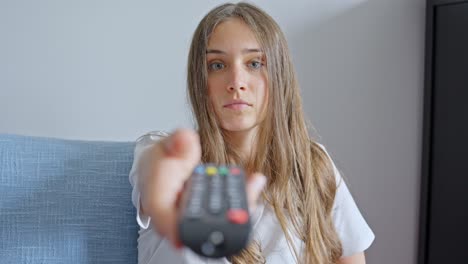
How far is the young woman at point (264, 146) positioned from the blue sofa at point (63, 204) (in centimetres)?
6

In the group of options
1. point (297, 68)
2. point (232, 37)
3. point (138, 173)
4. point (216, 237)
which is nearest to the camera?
point (216, 237)

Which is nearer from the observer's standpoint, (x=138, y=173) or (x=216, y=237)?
(x=216, y=237)

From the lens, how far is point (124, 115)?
109cm

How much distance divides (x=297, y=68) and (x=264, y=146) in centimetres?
45

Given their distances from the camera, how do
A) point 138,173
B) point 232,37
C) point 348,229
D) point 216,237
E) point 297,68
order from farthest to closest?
1. point 297,68
2. point 348,229
3. point 232,37
4. point 138,173
5. point 216,237

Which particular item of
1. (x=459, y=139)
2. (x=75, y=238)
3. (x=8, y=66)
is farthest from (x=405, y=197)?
(x=8, y=66)

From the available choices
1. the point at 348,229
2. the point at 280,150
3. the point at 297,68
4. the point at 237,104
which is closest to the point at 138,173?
the point at 237,104

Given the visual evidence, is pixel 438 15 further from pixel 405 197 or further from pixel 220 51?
pixel 220 51

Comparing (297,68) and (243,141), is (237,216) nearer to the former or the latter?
(243,141)

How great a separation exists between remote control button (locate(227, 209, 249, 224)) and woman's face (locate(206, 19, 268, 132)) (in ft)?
1.32

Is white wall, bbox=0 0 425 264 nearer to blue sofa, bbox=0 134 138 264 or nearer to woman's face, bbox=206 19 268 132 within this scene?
blue sofa, bbox=0 134 138 264

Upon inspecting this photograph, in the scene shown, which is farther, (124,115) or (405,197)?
(405,197)

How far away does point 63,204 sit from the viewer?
0.81 metres

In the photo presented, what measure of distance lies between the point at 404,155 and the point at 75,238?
2.79 ft
